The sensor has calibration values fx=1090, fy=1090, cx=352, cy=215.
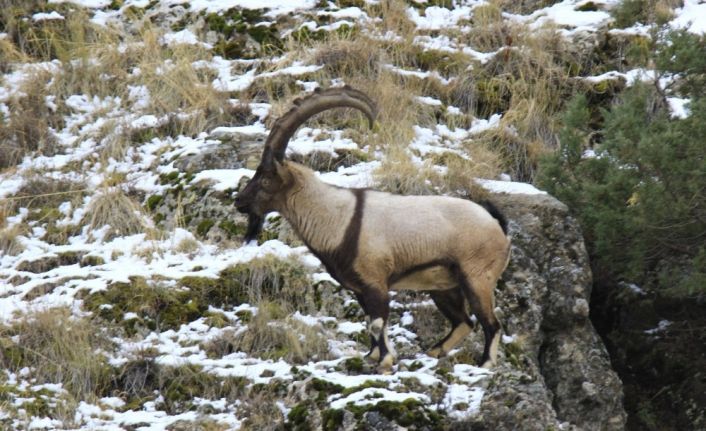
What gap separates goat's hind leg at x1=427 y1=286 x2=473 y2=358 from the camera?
7.81m

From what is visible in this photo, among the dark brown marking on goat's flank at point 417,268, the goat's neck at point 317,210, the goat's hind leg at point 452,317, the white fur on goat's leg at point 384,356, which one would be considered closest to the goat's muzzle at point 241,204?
the goat's neck at point 317,210

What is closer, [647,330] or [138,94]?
[647,330]

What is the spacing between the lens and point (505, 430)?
674cm

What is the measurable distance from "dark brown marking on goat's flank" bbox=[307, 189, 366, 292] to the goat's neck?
1.5 inches

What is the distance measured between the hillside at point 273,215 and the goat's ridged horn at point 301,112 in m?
1.46

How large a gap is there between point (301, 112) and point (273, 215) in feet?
7.41

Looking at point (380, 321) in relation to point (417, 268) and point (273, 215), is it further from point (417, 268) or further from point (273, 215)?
point (273, 215)

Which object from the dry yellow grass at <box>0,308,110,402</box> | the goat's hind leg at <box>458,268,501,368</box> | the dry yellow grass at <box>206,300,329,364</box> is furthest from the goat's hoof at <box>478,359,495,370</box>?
the dry yellow grass at <box>0,308,110,402</box>

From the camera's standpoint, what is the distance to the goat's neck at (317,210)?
297 inches

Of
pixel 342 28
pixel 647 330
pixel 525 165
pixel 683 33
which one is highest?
pixel 683 33

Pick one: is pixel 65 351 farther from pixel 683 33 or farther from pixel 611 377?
pixel 683 33

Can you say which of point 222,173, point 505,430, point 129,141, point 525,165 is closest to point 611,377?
point 505,430

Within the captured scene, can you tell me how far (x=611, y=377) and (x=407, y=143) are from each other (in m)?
3.27

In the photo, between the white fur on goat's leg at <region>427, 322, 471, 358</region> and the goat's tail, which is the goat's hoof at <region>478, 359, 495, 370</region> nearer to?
the white fur on goat's leg at <region>427, 322, 471, 358</region>
